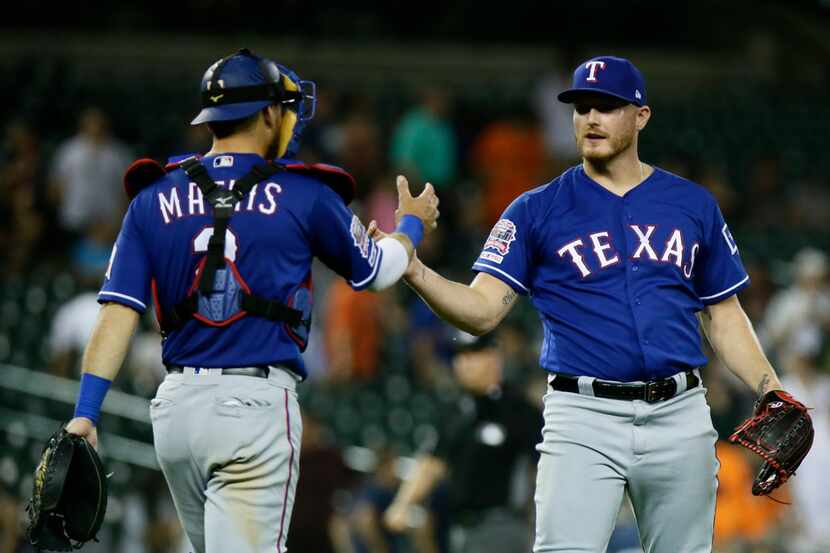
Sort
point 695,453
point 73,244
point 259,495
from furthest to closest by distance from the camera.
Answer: point 73,244, point 695,453, point 259,495

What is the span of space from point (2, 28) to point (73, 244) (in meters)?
4.93

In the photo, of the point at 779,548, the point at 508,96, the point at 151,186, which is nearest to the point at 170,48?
the point at 508,96

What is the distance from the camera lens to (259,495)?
156 inches

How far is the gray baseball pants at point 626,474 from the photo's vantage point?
418 cm

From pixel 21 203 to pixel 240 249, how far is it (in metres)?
7.74

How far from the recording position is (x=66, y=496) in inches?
160

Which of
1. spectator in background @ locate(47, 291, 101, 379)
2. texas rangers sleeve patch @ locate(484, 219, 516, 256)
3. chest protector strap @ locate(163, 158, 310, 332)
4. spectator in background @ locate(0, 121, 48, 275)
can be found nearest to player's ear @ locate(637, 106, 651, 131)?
texas rangers sleeve patch @ locate(484, 219, 516, 256)

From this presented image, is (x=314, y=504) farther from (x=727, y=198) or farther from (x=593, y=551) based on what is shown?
(x=727, y=198)

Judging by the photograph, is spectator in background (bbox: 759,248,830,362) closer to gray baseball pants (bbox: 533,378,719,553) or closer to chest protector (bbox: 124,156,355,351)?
gray baseball pants (bbox: 533,378,719,553)

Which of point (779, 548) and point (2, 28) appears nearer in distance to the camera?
point (779, 548)

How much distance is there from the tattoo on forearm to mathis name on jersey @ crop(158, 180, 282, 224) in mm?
1634

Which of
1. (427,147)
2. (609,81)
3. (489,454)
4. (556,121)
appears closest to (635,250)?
(609,81)

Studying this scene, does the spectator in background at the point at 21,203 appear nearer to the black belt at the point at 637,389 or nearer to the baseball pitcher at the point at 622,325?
the baseball pitcher at the point at 622,325

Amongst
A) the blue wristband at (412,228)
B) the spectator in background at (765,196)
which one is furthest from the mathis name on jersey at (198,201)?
the spectator in background at (765,196)
